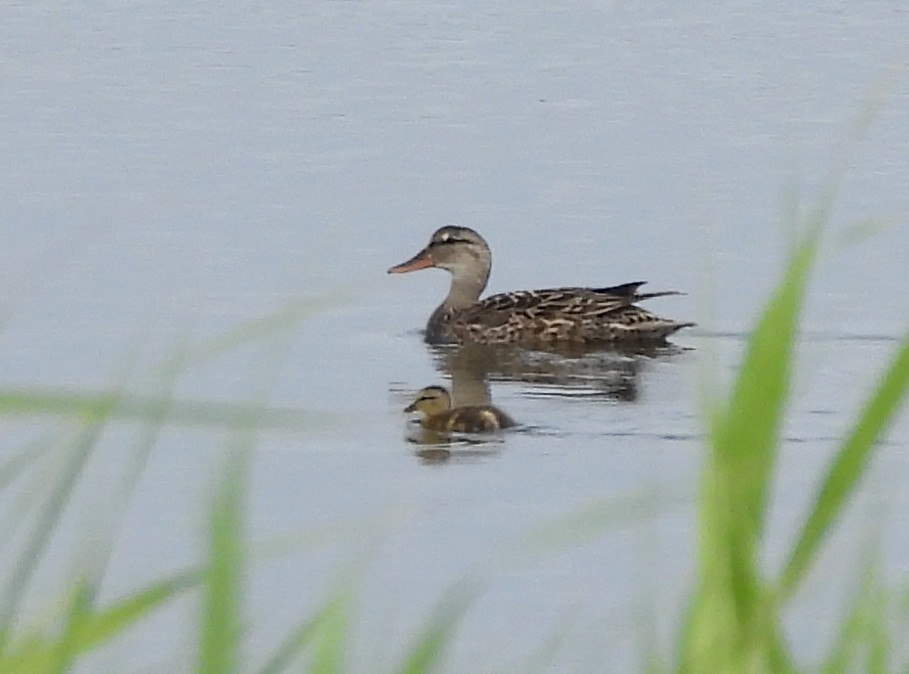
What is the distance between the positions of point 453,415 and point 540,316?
2.09 m

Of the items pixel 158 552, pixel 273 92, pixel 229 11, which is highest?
pixel 229 11

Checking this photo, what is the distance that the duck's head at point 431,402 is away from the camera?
8.24 meters

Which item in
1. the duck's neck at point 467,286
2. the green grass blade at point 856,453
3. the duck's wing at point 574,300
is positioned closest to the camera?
the green grass blade at point 856,453

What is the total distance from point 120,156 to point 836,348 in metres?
4.97

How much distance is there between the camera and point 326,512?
6.88 meters

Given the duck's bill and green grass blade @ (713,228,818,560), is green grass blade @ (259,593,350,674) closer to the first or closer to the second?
green grass blade @ (713,228,818,560)

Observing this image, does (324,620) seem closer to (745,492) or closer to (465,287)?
→ (745,492)

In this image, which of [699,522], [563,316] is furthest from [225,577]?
[563,316]

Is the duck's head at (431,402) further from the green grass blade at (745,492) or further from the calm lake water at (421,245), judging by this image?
the green grass blade at (745,492)

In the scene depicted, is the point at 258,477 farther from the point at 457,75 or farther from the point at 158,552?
the point at 457,75

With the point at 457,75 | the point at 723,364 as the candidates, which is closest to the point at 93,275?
the point at 723,364

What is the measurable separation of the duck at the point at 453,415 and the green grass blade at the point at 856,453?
5.69 meters

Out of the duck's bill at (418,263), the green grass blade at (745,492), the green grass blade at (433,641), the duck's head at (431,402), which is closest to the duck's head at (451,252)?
the duck's bill at (418,263)

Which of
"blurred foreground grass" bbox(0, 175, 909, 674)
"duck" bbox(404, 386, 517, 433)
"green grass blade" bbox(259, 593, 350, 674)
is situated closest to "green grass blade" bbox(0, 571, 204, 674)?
"blurred foreground grass" bbox(0, 175, 909, 674)
